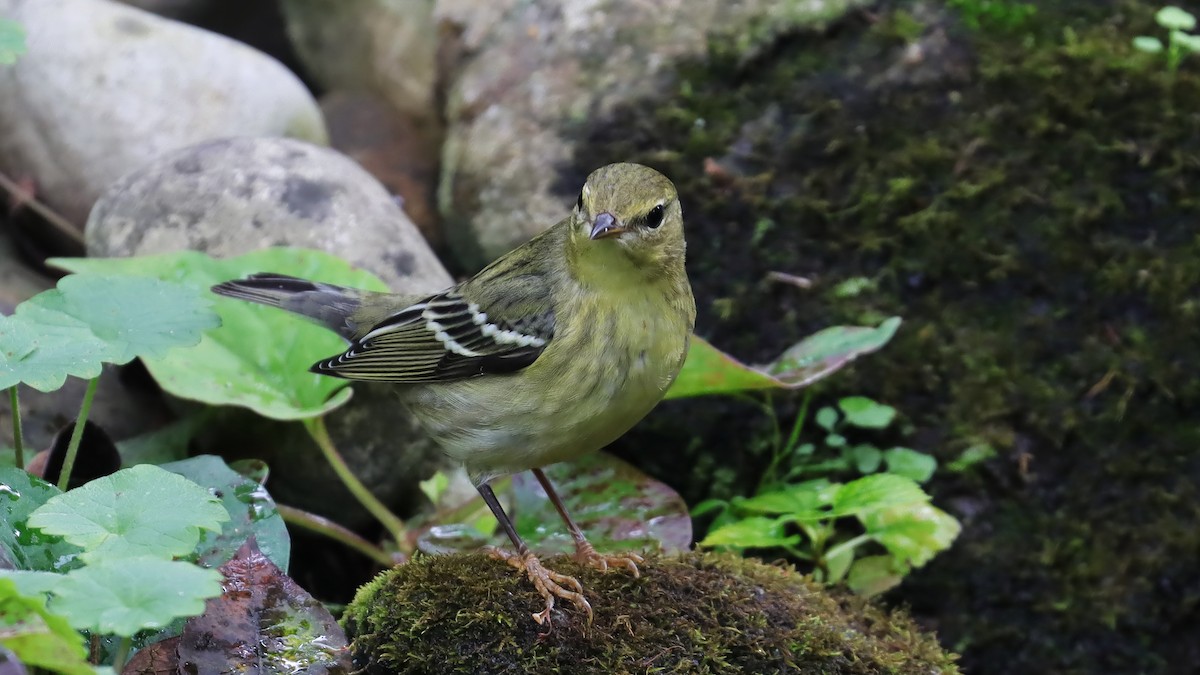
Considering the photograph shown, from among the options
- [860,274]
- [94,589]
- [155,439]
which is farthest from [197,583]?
[860,274]

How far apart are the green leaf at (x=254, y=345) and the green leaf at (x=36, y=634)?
1647 millimetres

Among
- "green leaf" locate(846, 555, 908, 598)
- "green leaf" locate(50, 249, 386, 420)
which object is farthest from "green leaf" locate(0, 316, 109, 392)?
"green leaf" locate(846, 555, 908, 598)

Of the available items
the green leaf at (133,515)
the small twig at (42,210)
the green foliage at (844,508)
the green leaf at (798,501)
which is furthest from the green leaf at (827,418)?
the small twig at (42,210)

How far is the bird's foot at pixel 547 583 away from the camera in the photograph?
2840 mm

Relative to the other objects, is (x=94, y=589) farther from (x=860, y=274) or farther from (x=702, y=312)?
(x=860, y=274)

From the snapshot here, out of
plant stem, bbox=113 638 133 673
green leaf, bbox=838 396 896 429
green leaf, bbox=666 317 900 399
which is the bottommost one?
green leaf, bbox=838 396 896 429

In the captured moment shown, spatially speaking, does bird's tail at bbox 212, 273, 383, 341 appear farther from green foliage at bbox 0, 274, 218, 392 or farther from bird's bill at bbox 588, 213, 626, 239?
bird's bill at bbox 588, 213, 626, 239

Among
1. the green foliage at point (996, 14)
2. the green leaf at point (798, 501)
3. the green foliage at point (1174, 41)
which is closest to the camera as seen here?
the green leaf at point (798, 501)

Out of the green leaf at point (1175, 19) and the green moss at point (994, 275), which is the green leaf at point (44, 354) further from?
the green leaf at point (1175, 19)

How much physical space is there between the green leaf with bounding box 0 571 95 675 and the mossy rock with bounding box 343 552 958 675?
98 centimetres

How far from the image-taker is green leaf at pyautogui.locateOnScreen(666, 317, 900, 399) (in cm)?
366

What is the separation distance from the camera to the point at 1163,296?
4.24 m

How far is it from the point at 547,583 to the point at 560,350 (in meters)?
0.66

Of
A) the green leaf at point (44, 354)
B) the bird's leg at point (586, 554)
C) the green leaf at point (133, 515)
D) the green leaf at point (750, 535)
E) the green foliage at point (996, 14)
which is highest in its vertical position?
the green leaf at point (44, 354)
